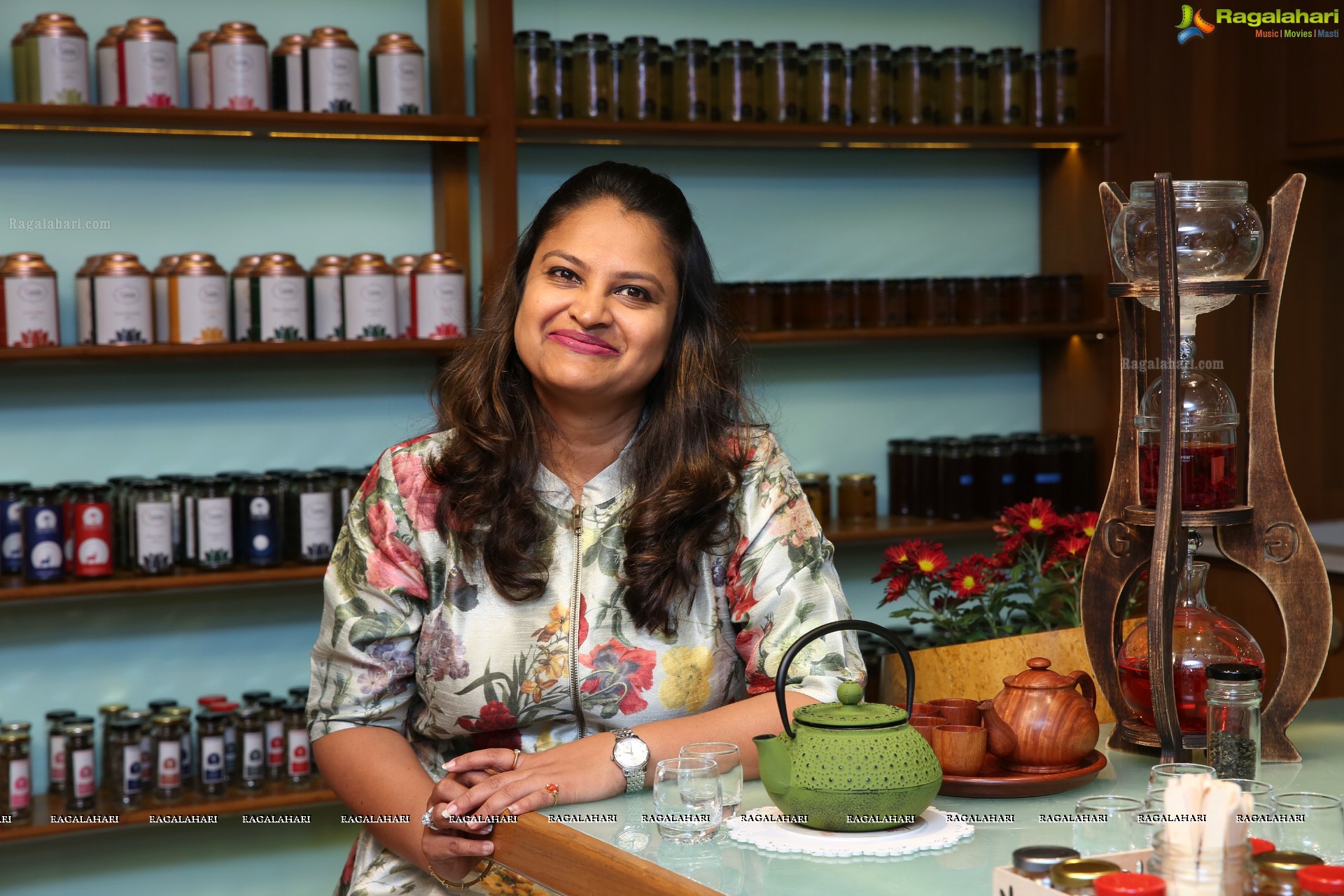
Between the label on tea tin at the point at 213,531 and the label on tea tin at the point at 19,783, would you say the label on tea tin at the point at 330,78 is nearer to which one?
the label on tea tin at the point at 213,531

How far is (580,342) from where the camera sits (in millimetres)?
1585

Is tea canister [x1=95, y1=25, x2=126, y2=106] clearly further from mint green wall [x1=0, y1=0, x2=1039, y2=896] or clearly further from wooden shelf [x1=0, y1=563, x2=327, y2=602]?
wooden shelf [x1=0, y1=563, x2=327, y2=602]

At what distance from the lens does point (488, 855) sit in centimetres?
127

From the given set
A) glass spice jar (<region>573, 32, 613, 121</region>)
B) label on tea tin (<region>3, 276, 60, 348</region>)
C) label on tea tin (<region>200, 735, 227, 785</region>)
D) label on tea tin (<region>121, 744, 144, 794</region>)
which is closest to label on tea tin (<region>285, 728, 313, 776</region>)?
label on tea tin (<region>200, 735, 227, 785</region>)

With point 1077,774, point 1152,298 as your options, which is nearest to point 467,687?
point 1077,774

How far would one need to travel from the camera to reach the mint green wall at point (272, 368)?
2857 millimetres

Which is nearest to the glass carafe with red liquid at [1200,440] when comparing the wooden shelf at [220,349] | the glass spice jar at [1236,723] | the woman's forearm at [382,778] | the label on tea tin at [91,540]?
the glass spice jar at [1236,723]

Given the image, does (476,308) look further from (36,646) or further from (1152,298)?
(1152,298)

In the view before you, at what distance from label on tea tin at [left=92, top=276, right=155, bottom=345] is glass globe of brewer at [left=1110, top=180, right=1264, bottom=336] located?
1929 millimetres

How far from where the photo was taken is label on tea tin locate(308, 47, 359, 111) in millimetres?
2771

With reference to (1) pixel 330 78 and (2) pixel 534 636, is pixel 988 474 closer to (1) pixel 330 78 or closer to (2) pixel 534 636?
(1) pixel 330 78

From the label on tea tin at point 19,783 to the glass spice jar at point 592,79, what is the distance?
1.68 m

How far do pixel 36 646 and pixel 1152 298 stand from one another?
2364mm

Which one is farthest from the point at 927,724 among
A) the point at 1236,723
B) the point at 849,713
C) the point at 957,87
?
the point at 957,87
